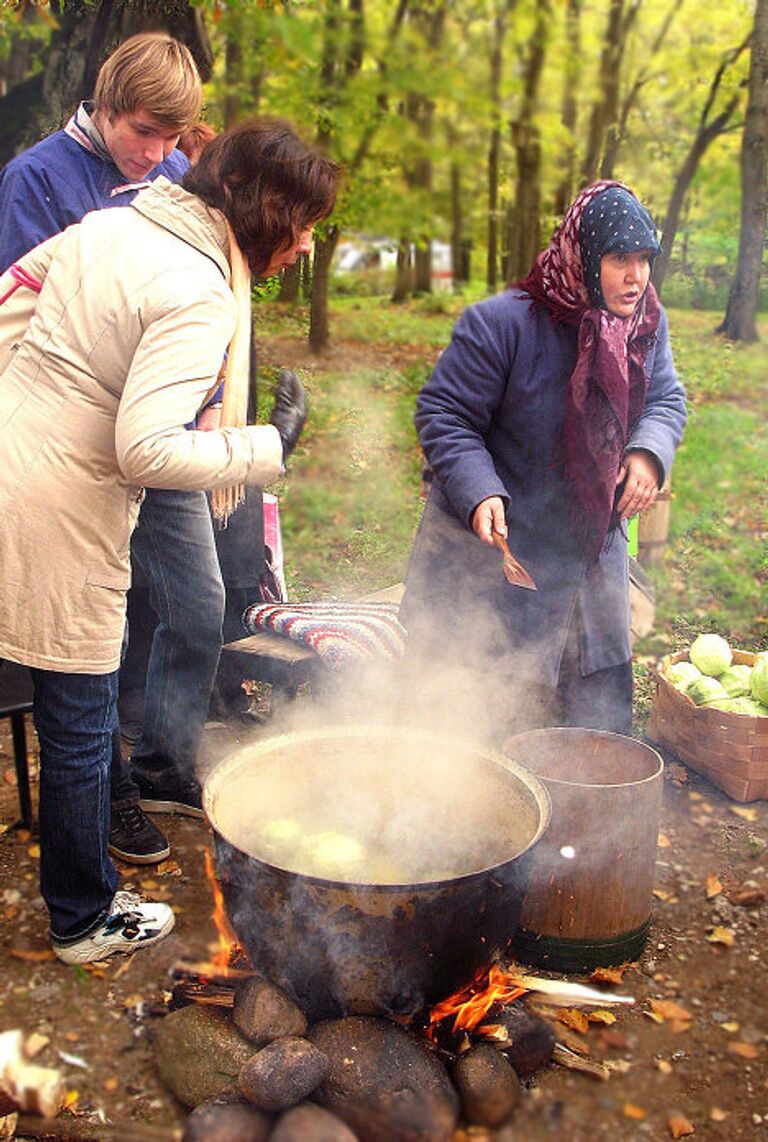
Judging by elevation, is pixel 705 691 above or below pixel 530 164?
below

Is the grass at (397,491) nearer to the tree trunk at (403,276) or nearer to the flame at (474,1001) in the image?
the tree trunk at (403,276)

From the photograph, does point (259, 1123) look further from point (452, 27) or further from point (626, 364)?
point (452, 27)

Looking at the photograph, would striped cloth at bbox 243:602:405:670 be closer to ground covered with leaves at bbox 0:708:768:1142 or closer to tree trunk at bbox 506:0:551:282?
ground covered with leaves at bbox 0:708:768:1142

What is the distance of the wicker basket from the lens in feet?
14.5

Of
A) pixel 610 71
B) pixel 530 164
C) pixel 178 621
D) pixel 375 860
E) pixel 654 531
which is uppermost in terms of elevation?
pixel 610 71

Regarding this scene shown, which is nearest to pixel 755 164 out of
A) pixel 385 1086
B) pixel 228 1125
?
pixel 385 1086

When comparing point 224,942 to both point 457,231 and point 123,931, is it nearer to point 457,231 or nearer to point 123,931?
point 123,931

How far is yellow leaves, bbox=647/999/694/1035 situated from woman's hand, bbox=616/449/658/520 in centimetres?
163

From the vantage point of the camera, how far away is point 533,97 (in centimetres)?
1549

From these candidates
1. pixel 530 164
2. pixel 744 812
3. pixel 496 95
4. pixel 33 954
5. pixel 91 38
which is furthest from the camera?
pixel 496 95

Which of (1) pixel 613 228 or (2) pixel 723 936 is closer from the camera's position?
(1) pixel 613 228

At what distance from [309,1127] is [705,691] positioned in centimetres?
309

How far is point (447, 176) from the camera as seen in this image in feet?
66.3

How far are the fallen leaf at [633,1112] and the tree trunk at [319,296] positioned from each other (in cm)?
477
